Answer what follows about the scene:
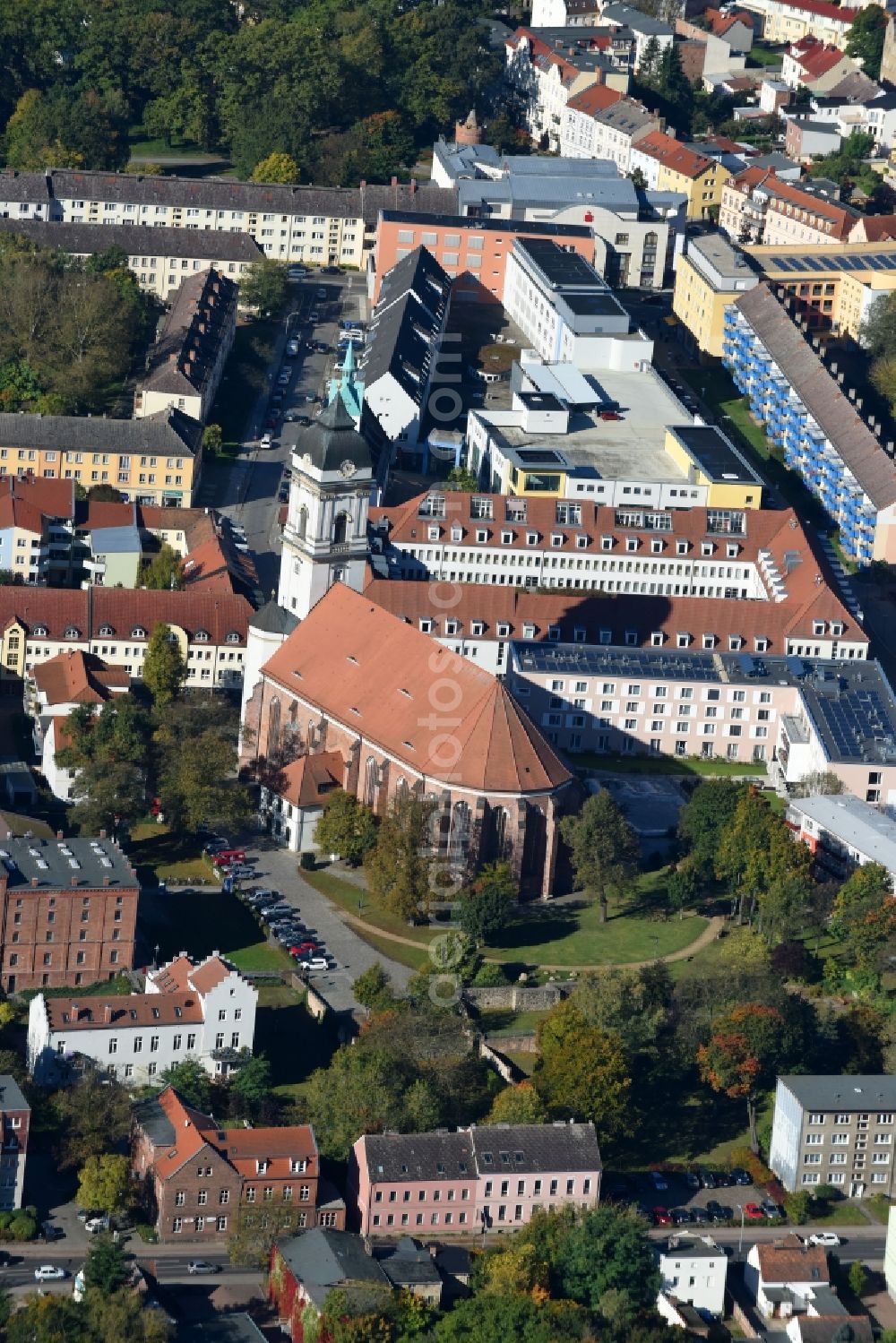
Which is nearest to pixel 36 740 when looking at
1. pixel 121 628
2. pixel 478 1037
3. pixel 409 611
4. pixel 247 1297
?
pixel 121 628

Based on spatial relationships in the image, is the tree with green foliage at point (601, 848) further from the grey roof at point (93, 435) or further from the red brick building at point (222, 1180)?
the grey roof at point (93, 435)

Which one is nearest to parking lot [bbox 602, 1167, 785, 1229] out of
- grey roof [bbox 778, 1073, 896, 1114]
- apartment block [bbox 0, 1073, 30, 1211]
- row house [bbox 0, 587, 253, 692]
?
grey roof [bbox 778, 1073, 896, 1114]

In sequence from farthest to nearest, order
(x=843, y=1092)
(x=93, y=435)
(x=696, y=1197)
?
(x=93, y=435)
(x=843, y=1092)
(x=696, y=1197)

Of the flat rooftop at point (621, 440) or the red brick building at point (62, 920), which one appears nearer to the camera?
the red brick building at point (62, 920)

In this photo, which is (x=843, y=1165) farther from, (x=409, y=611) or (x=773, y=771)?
(x=409, y=611)

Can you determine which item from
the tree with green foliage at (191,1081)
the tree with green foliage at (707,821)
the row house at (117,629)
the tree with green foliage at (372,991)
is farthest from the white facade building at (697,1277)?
the row house at (117,629)

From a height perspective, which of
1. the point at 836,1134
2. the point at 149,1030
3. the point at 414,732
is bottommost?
the point at 836,1134

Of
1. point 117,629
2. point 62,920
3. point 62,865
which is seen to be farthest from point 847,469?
point 62,920

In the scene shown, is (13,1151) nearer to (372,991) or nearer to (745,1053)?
(372,991)
